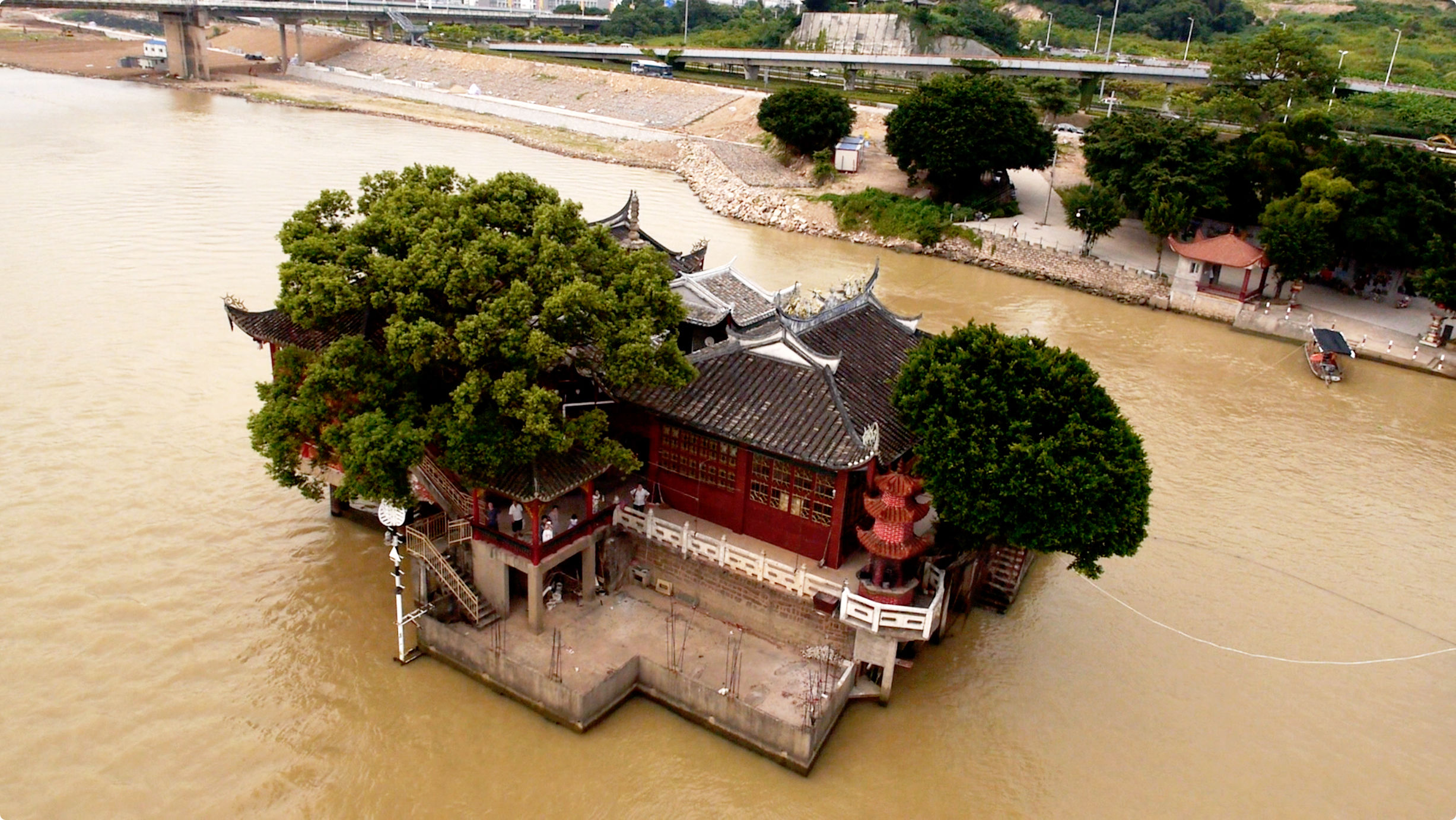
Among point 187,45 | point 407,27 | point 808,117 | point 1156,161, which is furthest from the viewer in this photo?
point 407,27

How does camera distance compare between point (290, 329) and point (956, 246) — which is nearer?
point (290, 329)

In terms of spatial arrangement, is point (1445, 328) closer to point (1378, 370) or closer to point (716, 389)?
Answer: point (1378, 370)

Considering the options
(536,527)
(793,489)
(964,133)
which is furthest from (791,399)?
(964,133)

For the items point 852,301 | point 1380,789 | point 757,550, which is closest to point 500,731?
point 757,550

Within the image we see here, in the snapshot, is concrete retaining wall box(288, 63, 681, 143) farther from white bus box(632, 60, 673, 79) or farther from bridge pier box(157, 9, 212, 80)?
white bus box(632, 60, 673, 79)

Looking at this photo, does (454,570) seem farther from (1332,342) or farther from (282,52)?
(282,52)
